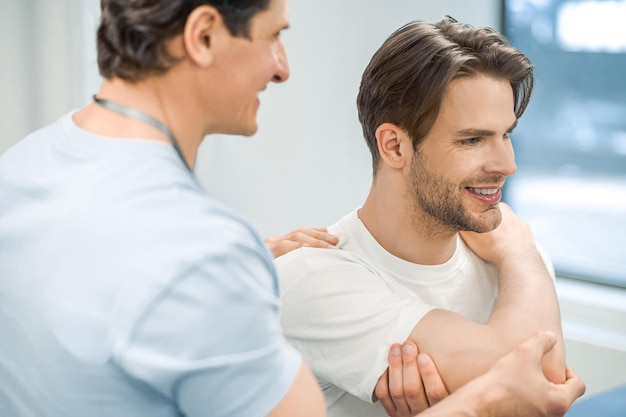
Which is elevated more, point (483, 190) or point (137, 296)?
point (137, 296)

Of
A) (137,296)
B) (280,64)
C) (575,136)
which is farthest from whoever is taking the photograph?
(575,136)

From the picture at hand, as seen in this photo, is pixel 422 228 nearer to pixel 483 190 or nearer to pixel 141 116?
pixel 483 190

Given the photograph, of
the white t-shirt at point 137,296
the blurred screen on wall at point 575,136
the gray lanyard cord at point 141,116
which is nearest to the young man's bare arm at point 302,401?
the white t-shirt at point 137,296

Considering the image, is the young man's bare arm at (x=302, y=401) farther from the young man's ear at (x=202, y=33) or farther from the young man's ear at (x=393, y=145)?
the young man's ear at (x=393, y=145)

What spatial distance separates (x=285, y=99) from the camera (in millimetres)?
3369

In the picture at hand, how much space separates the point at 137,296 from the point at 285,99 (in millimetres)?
2584

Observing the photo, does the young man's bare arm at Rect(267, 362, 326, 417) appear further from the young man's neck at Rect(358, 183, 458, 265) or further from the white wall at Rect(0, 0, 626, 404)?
the white wall at Rect(0, 0, 626, 404)

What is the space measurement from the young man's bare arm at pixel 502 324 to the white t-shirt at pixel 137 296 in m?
0.52

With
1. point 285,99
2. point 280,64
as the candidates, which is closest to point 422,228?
point 280,64

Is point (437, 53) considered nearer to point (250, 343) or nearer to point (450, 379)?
point (450, 379)

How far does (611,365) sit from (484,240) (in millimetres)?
1236

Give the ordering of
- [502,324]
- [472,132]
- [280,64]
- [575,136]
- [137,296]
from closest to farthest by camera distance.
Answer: [137,296] < [280,64] < [502,324] < [472,132] < [575,136]

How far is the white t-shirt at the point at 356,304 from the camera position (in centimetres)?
143

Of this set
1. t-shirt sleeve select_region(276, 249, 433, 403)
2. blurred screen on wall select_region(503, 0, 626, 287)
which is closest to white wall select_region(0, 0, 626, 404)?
blurred screen on wall select_region(503, 0, 626, 287)
